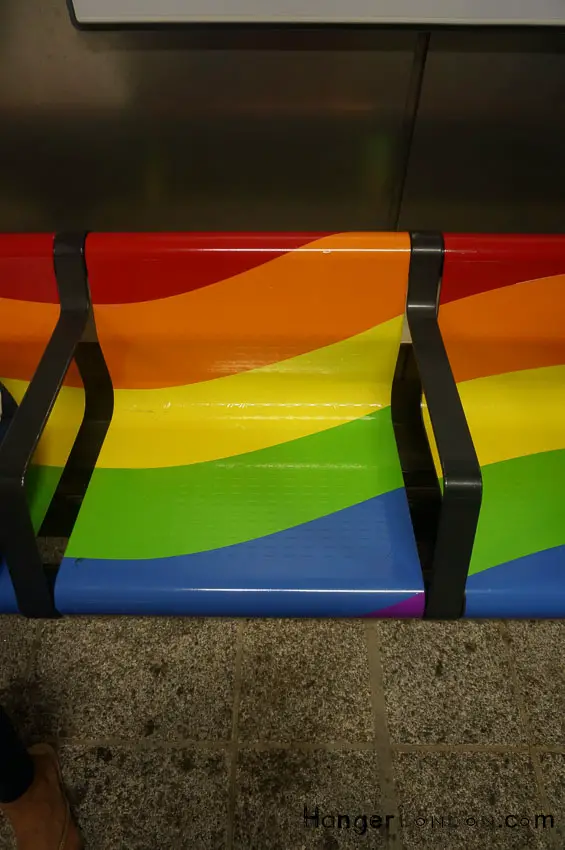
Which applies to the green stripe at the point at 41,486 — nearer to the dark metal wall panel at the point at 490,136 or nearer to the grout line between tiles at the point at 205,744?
the grout line between tiles at the point at 205,744

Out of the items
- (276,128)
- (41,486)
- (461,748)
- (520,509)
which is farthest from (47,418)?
(461,748)

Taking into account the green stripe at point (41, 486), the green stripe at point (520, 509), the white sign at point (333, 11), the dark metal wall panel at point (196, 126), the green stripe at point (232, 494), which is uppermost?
the white sign at point (333, 11)

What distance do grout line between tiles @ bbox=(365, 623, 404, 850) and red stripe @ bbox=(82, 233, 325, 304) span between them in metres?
1.00

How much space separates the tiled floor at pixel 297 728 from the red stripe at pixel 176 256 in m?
0.91

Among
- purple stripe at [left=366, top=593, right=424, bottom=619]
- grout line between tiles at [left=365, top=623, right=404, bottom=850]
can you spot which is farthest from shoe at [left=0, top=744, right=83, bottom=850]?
purple stripe at [left=366, top=593, right=424, bottom=619]

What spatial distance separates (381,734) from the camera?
4.58 feet

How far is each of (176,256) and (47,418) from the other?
414 millimetres

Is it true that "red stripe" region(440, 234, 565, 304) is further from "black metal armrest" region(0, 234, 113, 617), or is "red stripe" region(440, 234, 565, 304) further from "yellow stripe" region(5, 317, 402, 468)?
"black metal armrest" region(0, 234, 113, 617)

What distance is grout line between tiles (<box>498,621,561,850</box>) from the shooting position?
130 centimetres

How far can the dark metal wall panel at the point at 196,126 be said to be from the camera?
120 centimetres

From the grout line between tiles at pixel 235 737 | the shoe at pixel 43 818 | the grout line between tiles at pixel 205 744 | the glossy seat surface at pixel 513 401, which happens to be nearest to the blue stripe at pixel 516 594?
the glossy seat surface at pixel 513 401

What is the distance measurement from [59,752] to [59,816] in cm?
17

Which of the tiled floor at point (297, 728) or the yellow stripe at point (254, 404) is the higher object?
the yellow stripe at point (254, 404)

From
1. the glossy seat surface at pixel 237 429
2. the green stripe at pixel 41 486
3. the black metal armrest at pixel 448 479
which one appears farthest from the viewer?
the green stripe at pixel 41 486
